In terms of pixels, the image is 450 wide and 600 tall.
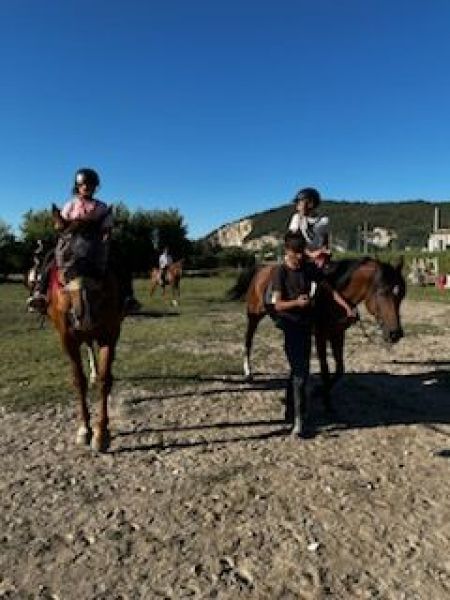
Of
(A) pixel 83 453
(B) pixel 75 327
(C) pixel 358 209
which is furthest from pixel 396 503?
(C) pixel 358 209

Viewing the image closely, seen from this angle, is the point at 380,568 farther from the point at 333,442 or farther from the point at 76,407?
the point at 76,407

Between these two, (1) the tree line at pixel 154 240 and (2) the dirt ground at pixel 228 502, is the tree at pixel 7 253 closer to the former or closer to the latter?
(1) the tree line at pixel 154 240

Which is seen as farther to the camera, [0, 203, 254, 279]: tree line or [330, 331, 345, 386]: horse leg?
[0, 203, 254, 279]: tree line

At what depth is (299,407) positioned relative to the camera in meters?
7.16

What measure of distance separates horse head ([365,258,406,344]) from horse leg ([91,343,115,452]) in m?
2.94

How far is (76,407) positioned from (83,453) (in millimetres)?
1841

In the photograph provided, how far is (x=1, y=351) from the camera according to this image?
13.3 metres

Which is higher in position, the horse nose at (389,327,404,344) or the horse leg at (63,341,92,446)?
the horse nose at (389,327,404,344)

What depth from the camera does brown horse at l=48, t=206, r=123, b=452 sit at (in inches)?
260

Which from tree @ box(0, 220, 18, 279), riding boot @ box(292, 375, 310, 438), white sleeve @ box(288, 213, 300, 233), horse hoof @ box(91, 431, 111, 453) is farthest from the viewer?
tree @ box(0, 220, 18, 279)

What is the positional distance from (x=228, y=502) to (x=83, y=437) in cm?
206

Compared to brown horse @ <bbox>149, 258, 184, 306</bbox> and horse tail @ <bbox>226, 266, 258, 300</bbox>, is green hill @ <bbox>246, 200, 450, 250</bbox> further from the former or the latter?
horse tail @ <bbox>226, 266, 258, 300</bbox>

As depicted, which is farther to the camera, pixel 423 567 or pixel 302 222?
pixel 302 222

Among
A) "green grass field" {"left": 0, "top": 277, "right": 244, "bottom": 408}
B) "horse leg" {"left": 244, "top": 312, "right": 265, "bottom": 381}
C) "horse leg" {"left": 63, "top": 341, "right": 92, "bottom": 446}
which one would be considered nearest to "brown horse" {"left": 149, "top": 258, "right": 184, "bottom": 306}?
"green grass field" {"left": 0, "top": 277, "right": 244, "bottom": 408}
